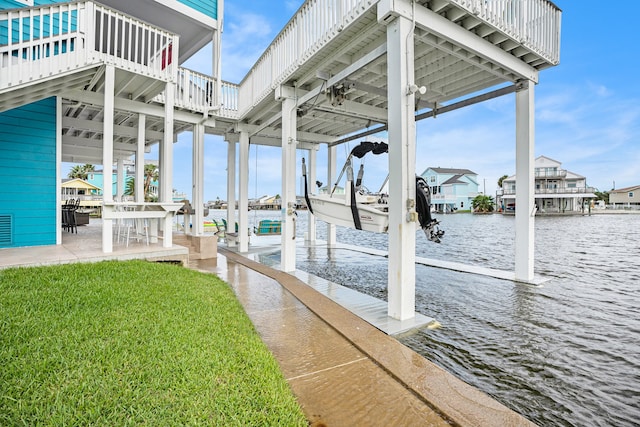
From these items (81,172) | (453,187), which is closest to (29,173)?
(81,172)

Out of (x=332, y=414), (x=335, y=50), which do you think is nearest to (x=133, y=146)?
(x=335, y=50)

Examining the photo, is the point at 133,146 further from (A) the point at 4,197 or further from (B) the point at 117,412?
(B) the point at 117,412

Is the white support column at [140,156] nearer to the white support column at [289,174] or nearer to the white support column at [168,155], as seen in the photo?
the white support column at [168,155]

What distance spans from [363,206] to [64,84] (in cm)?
605

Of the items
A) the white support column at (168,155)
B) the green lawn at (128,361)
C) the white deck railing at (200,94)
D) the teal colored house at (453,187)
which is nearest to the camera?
the green lawn at (128,361)

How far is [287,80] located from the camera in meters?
6.18

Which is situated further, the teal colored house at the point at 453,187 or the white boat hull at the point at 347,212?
the teal colored house at the point at 453,187

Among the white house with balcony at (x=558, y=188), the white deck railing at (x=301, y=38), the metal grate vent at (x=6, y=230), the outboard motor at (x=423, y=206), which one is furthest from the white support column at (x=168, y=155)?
the white house with balcony at (x=558, y=188)

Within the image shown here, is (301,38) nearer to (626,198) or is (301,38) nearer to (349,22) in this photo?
(349,22)

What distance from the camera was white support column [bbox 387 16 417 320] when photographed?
365cm

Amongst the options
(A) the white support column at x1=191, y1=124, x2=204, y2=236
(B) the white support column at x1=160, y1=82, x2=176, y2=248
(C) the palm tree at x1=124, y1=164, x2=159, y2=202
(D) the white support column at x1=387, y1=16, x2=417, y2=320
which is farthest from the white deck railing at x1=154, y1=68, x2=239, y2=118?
(C) the palm tree at x1=124, y1=164, x2=159, y2=202

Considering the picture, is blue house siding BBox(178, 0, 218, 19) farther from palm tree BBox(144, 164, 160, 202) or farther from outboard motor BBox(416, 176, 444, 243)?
palm tree BBox(144, 164, 160, 202)

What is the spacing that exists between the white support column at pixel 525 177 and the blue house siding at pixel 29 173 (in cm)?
965

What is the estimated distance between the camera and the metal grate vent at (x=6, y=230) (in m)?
5.80
